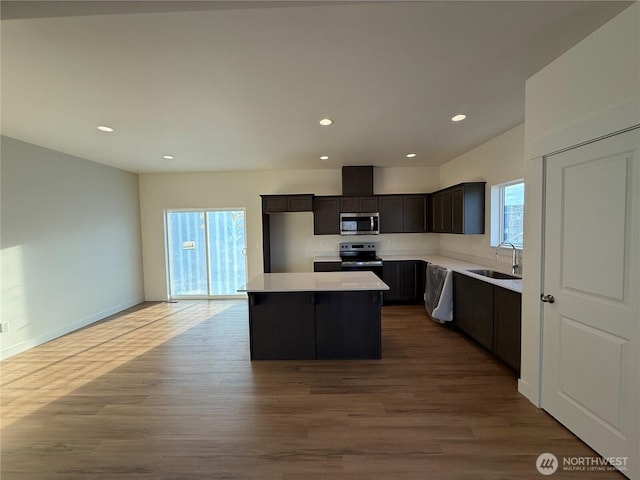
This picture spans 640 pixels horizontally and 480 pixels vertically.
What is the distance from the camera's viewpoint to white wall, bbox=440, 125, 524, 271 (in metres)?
3.34

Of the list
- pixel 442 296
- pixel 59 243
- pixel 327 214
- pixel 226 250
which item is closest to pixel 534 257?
pixel 442 296

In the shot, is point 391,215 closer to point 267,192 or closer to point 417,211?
point 417,211

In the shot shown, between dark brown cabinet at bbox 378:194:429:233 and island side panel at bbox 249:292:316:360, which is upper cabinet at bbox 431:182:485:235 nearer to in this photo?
dark brown cabinet at bbox 378:194:429:233

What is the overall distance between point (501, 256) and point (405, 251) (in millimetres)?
2048

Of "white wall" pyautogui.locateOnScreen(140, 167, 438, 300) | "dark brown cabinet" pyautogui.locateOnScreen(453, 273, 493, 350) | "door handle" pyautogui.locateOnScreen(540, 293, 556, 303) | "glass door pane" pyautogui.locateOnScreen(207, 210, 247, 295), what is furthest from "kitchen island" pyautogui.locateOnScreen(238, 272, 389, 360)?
"glass door pane" pyautogui.locateOnScreen(207, 210, 247, 295)

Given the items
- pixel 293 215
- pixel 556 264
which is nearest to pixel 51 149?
pixel 293 215

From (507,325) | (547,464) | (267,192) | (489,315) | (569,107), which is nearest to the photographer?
(547,464)

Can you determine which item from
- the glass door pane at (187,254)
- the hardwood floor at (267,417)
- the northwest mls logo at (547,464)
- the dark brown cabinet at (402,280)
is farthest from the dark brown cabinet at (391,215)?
the northwest mls logo at (547,464)

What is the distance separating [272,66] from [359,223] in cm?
362

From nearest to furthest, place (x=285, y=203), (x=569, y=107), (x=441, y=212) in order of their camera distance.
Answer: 1. (x=569, y=107)
2. (x=441, y=212)
3. (x=285, y=203)

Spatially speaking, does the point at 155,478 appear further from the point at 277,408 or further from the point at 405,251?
the point at 405,251

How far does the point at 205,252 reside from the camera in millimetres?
5684

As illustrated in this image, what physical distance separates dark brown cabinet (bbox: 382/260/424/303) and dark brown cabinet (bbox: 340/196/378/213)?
3.67 feet

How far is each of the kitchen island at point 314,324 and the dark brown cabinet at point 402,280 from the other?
2.03 metres
